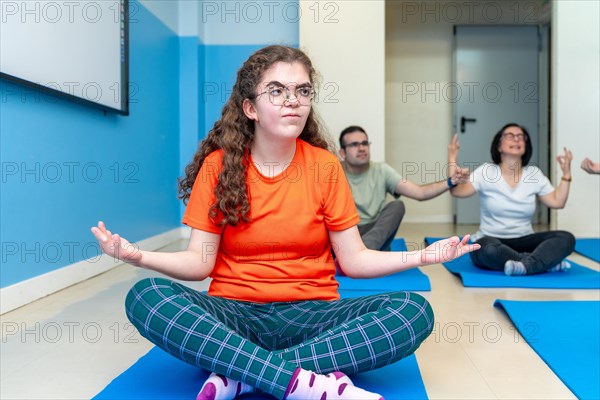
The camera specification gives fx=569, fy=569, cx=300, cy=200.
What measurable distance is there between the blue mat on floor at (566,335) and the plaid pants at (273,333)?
0.45m

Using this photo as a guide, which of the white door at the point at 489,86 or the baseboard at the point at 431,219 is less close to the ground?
the white door at the point at 489,86

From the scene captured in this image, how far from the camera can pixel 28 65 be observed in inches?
99.1

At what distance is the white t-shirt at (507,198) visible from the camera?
10.5 ft

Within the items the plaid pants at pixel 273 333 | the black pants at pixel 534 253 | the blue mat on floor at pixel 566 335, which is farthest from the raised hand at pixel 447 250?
the black pants at pixel 534 253

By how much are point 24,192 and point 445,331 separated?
6.16 ft

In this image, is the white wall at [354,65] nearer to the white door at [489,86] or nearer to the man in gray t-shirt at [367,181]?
the man in gray t-shirt at [367,181]

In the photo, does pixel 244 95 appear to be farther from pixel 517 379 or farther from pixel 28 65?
pixel 28 65

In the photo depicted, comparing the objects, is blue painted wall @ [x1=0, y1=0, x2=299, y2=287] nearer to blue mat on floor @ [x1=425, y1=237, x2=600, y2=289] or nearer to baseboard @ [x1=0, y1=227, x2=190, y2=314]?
baseboard @ [x1=0, y1=227, x2=190, y2=314]

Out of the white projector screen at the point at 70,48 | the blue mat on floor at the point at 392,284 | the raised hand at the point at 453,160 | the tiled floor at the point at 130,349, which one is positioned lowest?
the tiled floor at the point at 130,349

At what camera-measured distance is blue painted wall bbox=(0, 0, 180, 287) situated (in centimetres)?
246

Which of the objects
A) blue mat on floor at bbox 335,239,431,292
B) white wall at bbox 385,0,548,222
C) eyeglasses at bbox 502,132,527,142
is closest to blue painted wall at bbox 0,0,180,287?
blue mat on floor at bbox 335,239,431,292

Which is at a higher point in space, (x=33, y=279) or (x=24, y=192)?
(x=24, y=192)

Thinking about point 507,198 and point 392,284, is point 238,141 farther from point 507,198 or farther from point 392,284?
point 507,198

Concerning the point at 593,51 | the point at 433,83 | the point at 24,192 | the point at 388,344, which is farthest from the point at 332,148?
the point at 433,83
